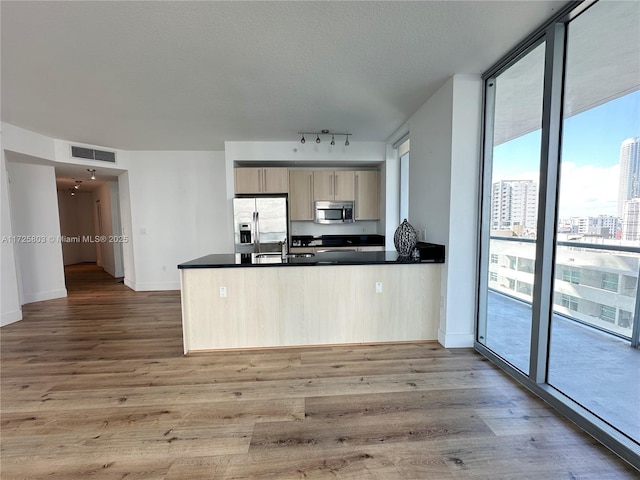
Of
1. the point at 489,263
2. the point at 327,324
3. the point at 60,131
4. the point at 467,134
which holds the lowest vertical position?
the point at 327,324

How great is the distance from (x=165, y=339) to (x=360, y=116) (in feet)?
11.8

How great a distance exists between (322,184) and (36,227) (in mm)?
4905

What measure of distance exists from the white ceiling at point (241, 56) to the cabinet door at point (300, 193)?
1.35m

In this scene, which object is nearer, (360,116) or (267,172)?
(360,116)

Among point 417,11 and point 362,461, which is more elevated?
point 417,11

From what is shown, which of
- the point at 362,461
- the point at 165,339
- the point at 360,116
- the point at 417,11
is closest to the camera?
the point at 362,461

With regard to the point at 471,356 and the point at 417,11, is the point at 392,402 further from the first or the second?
the point at 417,11

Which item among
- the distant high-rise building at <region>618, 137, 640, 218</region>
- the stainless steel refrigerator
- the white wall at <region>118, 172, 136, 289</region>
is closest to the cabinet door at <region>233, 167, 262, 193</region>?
the stainless steel refrigerator

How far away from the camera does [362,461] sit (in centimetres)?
140

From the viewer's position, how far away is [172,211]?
5.09m

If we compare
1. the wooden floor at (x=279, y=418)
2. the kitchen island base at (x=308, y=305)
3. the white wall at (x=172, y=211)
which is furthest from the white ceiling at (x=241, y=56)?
the wooden floor at (x=279, y=418)

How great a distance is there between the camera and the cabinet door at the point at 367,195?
15.8 feet

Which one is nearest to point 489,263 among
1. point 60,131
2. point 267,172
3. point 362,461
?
point 362,461

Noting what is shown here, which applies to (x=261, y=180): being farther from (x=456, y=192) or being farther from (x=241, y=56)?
(x=456, y=192)
